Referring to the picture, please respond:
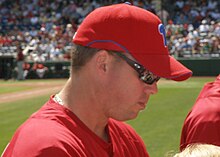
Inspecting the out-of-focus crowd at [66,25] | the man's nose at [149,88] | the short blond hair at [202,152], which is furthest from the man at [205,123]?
the out-of-focus crowd at [66,25]

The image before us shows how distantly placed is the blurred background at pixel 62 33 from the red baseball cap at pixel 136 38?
69.1 ft

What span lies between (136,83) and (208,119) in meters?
0.91

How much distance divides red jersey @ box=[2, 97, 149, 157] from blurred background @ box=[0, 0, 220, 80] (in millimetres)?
20827

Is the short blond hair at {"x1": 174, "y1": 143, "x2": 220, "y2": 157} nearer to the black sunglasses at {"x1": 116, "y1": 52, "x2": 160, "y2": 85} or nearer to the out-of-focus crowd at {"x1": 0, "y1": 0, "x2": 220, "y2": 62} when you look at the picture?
the black sunglasses at {"x1": 116, "y1": 52, "x2": 160, "y2": 85}

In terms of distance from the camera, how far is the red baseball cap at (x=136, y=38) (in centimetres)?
211

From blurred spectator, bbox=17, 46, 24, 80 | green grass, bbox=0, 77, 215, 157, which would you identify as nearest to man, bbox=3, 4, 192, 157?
green grass, bbox=0, 77, 215, 157

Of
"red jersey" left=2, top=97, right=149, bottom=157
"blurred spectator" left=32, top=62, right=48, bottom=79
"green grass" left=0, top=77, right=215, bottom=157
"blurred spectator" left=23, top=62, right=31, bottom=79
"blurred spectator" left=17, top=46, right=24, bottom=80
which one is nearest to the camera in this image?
"red jersey" left=2, top=97, right=149, bottom=157

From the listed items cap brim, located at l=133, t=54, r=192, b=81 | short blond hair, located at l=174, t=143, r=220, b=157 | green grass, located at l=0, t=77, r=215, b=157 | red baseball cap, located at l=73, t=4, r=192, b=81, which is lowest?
green grass, located at l=0, t=77, r=215, b=157

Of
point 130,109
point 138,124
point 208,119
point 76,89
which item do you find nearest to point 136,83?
point 130,109

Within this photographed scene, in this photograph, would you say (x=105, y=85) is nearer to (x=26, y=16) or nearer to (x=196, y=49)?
(x=196, y=49)

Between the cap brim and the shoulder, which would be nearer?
the cap brim

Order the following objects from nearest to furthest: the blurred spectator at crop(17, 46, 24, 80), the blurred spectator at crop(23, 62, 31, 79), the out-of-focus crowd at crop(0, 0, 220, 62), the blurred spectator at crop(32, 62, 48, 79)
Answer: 1. the blurred spectator at crop(17, 46, 24, 80)
2. the out-of-focus crowd at crop(0, 0, 220, 62)
3. the blurred spectator at crop(32, 62, 48, 79)
4. the blurred spectator at crop(23, 62, 31, 79)

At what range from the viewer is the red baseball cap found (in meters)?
2.11

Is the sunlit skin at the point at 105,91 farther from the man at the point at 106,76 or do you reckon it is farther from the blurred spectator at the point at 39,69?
the blurred spectator at the point at 39,69
